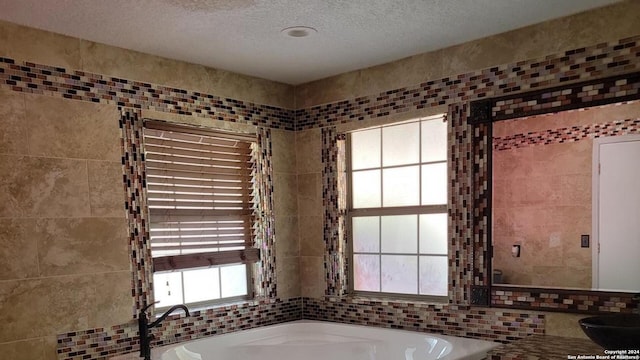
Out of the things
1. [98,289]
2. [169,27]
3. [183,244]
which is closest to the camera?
[169,27]

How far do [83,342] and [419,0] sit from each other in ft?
8.28

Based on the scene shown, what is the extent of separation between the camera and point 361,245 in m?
3.49

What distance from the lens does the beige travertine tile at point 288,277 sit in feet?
11.6

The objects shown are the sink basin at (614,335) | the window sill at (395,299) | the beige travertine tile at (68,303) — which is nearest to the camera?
the sink basin at (614,335)

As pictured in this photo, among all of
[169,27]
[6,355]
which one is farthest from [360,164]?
[6,355]

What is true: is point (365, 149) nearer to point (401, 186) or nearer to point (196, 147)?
point (401, 186)

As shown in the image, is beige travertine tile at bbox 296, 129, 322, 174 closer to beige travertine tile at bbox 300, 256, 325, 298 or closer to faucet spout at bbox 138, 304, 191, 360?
beige travertine tile at bbox 300, 256, 325, 298

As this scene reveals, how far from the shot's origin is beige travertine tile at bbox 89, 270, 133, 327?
2590mm

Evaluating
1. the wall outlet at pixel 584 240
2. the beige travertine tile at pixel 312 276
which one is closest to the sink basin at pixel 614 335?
the wall outlet at pixel 584 240

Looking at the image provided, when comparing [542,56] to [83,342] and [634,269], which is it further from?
[83,342]

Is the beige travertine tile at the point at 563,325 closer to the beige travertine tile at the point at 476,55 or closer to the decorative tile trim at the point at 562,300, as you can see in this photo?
the decorative tile trim at the point at 562,300

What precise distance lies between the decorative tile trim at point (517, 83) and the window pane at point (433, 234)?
76 cm

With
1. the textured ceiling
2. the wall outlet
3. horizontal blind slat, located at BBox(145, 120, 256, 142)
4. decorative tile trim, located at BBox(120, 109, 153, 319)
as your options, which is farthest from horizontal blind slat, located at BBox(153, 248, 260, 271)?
the wall outlet

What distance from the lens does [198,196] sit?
3.17 m
